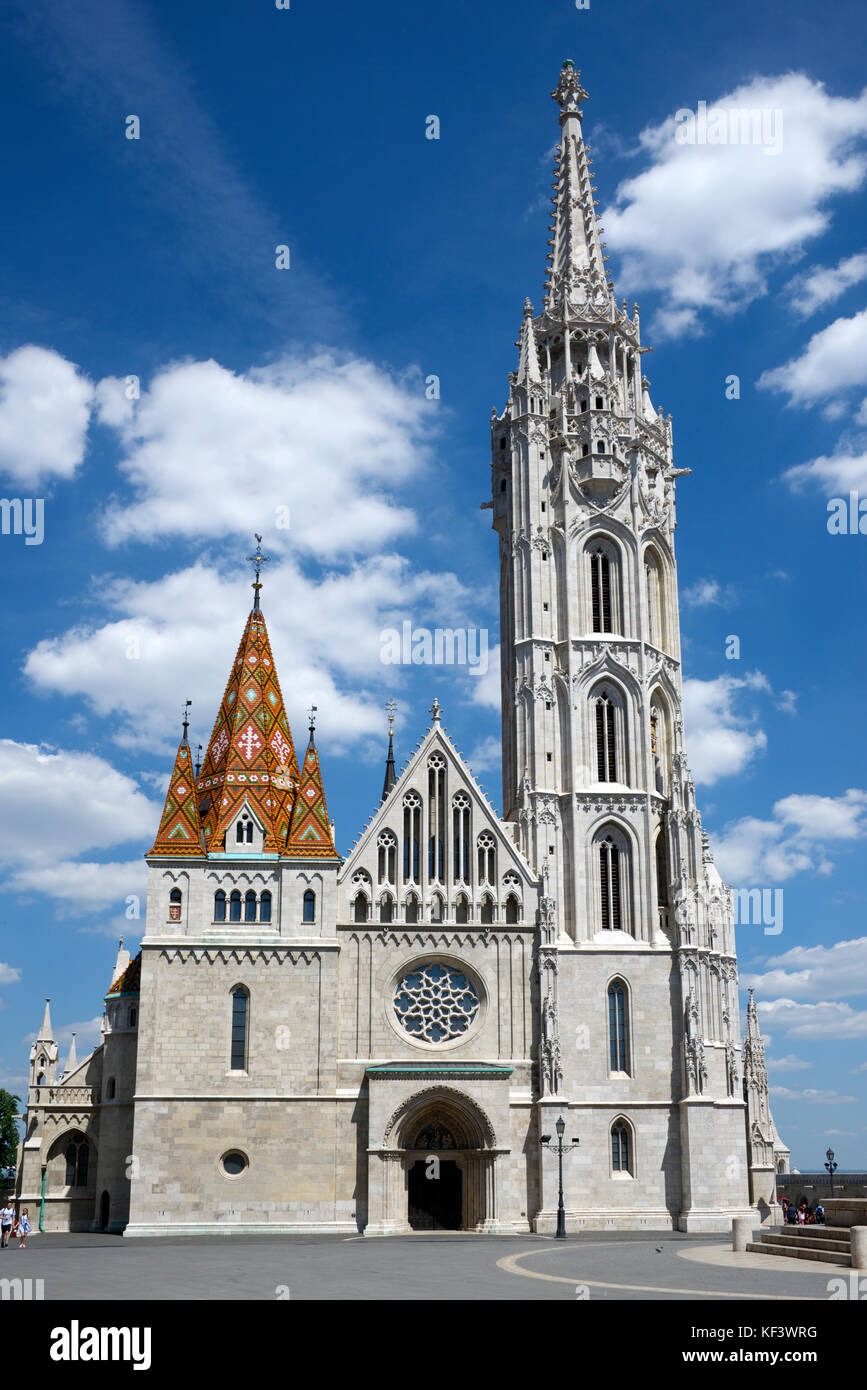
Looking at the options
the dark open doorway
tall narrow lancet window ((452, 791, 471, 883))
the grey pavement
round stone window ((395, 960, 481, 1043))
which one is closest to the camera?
the grey pavement

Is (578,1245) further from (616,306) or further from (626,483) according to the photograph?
(616,306)

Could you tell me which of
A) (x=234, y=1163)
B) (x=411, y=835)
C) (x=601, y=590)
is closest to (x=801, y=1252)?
(x=234, y=1163)

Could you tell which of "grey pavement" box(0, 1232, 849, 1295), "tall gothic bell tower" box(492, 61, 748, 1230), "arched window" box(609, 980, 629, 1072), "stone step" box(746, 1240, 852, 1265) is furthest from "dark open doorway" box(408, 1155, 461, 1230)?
"stone step" box(746, 1240, 852, 1265)

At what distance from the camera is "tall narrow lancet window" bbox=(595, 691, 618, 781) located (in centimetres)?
5375

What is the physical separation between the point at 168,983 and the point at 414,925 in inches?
371

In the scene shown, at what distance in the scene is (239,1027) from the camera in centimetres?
4747

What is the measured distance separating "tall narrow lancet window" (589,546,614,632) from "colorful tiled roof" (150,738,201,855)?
18.6m

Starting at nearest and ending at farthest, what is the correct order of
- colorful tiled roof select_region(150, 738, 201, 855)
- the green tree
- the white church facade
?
the white church facade < colorful tiled roof select_region(150, 738, 201, 855) < the green tree

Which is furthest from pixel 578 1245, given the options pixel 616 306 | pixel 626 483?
pixel 616 306

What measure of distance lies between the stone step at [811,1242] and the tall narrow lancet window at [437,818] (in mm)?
20561

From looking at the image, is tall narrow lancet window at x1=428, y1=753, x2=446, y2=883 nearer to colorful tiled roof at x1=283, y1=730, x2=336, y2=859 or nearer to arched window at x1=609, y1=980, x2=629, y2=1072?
colorful tiled roof at x1=283, y1=730, x2=336, y2=859

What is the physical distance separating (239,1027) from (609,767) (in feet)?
60.2

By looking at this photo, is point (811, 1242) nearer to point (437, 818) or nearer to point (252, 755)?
point (437, 818)

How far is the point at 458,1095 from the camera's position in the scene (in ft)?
153
